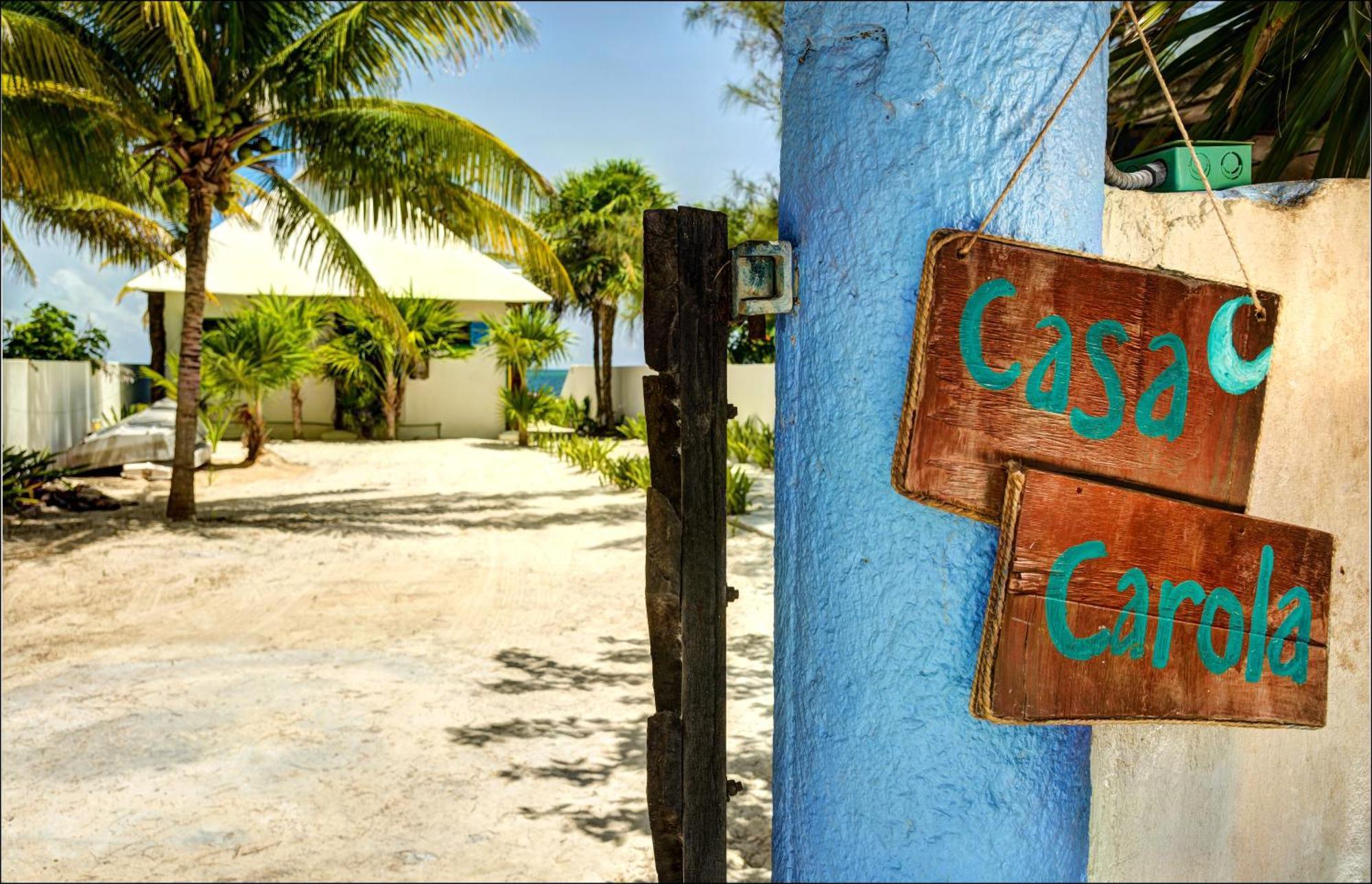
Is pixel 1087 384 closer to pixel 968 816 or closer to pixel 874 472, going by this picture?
pixel 874 472

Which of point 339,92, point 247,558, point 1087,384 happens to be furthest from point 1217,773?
point 339,92

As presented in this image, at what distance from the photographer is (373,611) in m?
7.19

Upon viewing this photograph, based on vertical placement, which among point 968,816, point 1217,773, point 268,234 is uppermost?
point 268,234

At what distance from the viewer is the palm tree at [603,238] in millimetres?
22203

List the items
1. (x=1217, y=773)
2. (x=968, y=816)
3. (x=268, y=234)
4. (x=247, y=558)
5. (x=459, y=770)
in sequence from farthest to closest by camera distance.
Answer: (x=268, y=234) → (x=247, y=558) → (x=459, y=770) → (x=1217, y=773) → (x=968, y=816)

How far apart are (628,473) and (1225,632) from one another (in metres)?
11.9

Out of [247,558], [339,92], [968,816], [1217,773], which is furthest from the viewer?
[339,92]

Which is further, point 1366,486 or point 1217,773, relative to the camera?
point 1366,486

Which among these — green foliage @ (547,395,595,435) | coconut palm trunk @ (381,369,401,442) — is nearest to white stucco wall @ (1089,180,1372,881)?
coconut palm trunk @ (381,369,401,442)

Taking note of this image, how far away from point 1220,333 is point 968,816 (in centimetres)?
75

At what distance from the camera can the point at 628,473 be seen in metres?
13.3

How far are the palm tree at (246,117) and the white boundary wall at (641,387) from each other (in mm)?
7068

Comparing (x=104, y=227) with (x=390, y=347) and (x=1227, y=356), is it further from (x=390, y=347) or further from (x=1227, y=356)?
(x=1227, y=356)

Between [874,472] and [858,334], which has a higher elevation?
[858,334]
